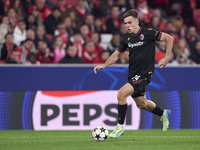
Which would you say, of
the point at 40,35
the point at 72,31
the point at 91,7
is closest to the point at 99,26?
the point at 72,31

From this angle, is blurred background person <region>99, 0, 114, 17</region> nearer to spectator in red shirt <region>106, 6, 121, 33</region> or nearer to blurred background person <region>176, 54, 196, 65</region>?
spectator in red shirt <region>106, 6, 121, 33</region>

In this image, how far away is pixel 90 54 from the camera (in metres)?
11.7

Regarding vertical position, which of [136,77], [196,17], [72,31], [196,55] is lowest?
[136,77]

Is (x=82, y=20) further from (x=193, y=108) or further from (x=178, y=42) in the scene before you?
(x=193, y=108)

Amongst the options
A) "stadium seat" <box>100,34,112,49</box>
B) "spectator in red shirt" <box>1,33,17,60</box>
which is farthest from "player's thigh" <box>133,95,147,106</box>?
"stadium seat" <box>100,34,112,49</box>

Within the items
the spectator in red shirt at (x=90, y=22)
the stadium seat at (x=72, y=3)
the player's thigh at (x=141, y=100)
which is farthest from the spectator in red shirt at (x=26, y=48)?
the player's thigh at (x=141, y=100)

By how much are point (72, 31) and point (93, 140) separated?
18.5 ft

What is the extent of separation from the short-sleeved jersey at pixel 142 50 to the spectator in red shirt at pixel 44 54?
166 inches

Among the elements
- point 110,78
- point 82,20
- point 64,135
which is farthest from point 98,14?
point 64,135

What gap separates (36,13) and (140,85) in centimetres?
603

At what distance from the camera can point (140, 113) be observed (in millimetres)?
9680

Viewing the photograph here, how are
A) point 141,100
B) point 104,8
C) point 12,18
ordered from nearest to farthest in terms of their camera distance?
1. point 141,100
2. point 12,18
3. point 104,8

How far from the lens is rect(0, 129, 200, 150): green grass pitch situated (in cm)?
651

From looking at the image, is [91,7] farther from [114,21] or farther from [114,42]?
[114,42]
